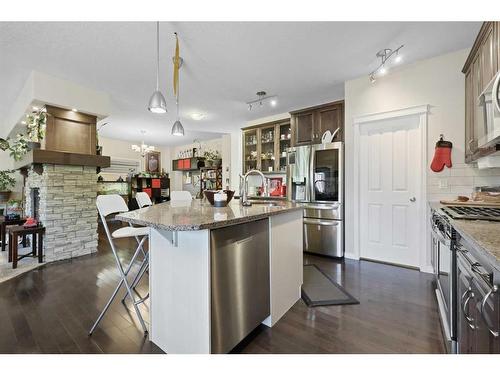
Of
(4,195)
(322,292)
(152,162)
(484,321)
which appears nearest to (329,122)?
(322,292)

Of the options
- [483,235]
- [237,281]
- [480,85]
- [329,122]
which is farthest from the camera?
[329,122]

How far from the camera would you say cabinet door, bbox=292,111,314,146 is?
405cm

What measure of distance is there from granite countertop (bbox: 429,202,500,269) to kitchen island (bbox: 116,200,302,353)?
103 centimetres

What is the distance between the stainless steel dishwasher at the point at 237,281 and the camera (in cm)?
128

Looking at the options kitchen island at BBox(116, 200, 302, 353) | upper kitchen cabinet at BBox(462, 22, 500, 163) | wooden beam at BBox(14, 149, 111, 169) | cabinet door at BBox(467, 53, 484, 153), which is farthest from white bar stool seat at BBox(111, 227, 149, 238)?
cabinet door at BBox(467, 53, 484, 153)

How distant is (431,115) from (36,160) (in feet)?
16.7

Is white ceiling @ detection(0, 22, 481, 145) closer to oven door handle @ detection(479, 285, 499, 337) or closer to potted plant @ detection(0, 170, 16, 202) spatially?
oven door handle @ detection(479, 285, 499, 337)

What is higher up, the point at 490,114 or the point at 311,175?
the point at 490,114

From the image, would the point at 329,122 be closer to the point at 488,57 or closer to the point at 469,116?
the point at 469,116

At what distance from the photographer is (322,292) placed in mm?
2344

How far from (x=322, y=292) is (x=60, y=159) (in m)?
3.84

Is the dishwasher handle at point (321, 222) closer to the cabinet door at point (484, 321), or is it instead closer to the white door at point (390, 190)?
the white door at point (390, 190)
